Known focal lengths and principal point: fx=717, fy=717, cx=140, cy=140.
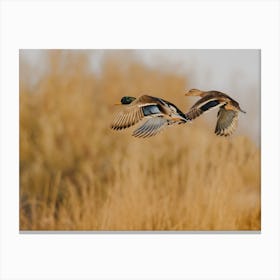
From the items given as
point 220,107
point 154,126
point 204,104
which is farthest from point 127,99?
point 220,107

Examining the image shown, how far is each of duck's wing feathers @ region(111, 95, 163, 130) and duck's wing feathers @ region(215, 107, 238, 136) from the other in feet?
1.23

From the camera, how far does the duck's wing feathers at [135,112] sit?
14.7 ft

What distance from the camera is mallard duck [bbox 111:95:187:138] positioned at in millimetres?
4496

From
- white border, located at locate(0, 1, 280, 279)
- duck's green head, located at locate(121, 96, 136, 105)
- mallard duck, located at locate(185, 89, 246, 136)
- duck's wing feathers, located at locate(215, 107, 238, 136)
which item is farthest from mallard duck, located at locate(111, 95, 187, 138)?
white border, located at locate(0, 1, 280, 279)

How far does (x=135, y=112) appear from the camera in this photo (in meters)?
4.50

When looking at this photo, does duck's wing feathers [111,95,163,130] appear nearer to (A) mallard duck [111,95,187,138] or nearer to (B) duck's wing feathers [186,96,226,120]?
(A) mallard duck [111,95,187,138]
